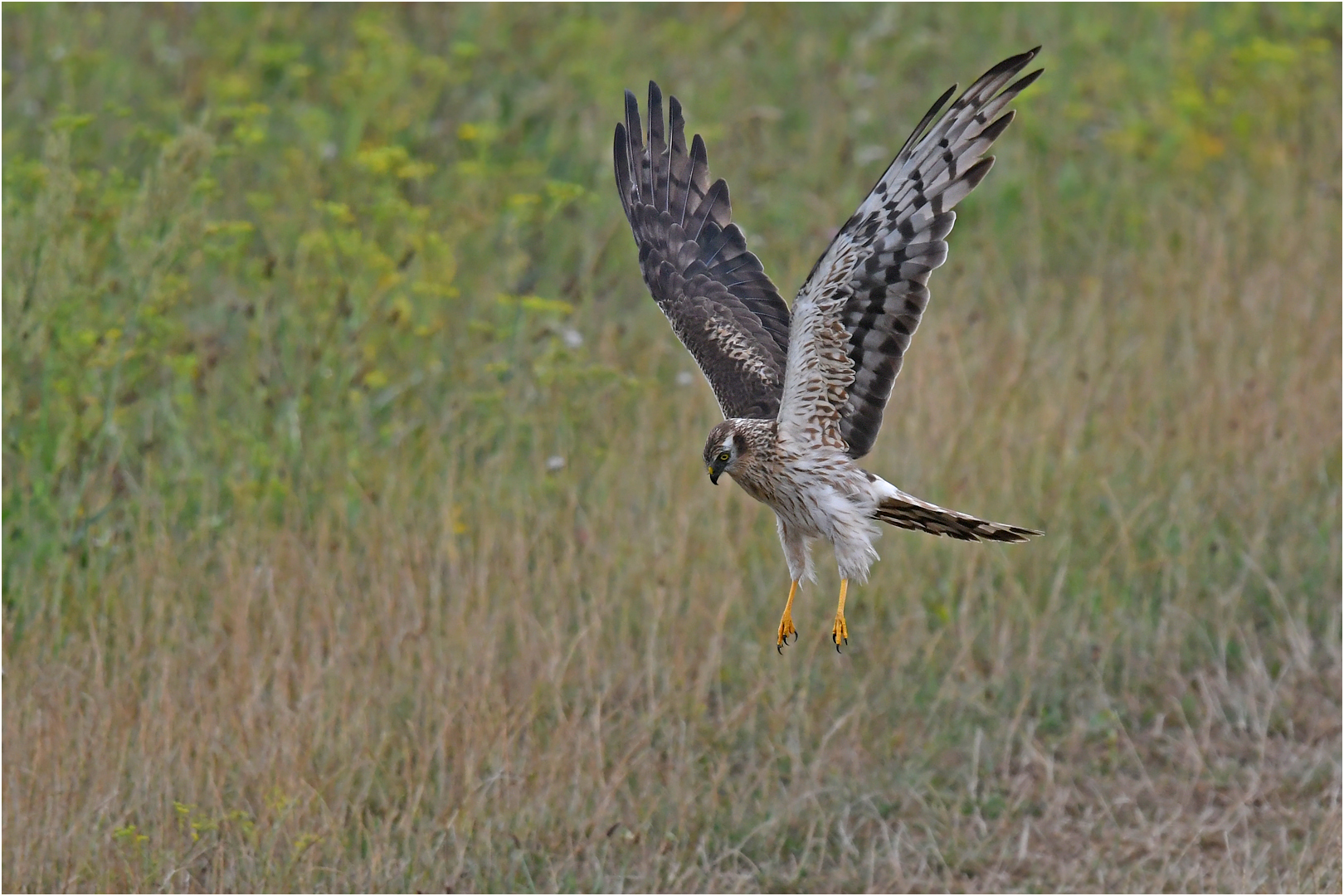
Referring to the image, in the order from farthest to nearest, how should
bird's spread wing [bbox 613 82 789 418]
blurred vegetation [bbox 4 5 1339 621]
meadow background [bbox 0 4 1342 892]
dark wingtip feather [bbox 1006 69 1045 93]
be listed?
blurred vegetation [bbox 4 5 1339 621] → meadow background [bbox 0 4 1342 892] → bird's spread wing [bbox 613 82 789 418] → dark wingtip feather [bbox 1006 69 1045 93]

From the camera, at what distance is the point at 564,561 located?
638 centimetres

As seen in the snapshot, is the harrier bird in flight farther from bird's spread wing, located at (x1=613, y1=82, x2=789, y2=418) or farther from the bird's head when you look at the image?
bird's spread wing, located at (x1=613, y1=82, x2=789, y2=418)

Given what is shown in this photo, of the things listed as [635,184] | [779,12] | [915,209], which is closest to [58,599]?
[635,184]

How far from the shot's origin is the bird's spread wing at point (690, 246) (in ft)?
17.3

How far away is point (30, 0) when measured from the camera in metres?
9.39

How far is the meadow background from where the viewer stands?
5.58 metres

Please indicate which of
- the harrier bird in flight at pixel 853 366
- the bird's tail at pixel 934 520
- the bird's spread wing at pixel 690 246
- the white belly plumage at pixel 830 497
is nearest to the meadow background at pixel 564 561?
the bird's spread wing at pixel 690 246

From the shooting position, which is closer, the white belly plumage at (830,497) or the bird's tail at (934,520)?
the bird's tail at (934,520)

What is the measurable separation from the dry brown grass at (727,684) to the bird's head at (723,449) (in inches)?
62.8

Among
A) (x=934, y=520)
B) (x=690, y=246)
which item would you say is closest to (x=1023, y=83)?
(x=934, y=520)

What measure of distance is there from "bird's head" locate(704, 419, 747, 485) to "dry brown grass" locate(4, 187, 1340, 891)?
1595 millimetres

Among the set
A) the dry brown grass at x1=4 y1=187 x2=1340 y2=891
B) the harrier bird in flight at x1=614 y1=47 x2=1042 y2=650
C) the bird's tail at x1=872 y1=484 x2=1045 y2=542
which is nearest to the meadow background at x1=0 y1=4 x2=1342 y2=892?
the dry brown grass at x1=4 y1=187 x2=1340 y2=891

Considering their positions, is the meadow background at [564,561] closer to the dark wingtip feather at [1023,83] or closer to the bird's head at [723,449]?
the bird's head at [723,449]

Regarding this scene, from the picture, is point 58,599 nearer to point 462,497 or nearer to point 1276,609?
point 462,497
